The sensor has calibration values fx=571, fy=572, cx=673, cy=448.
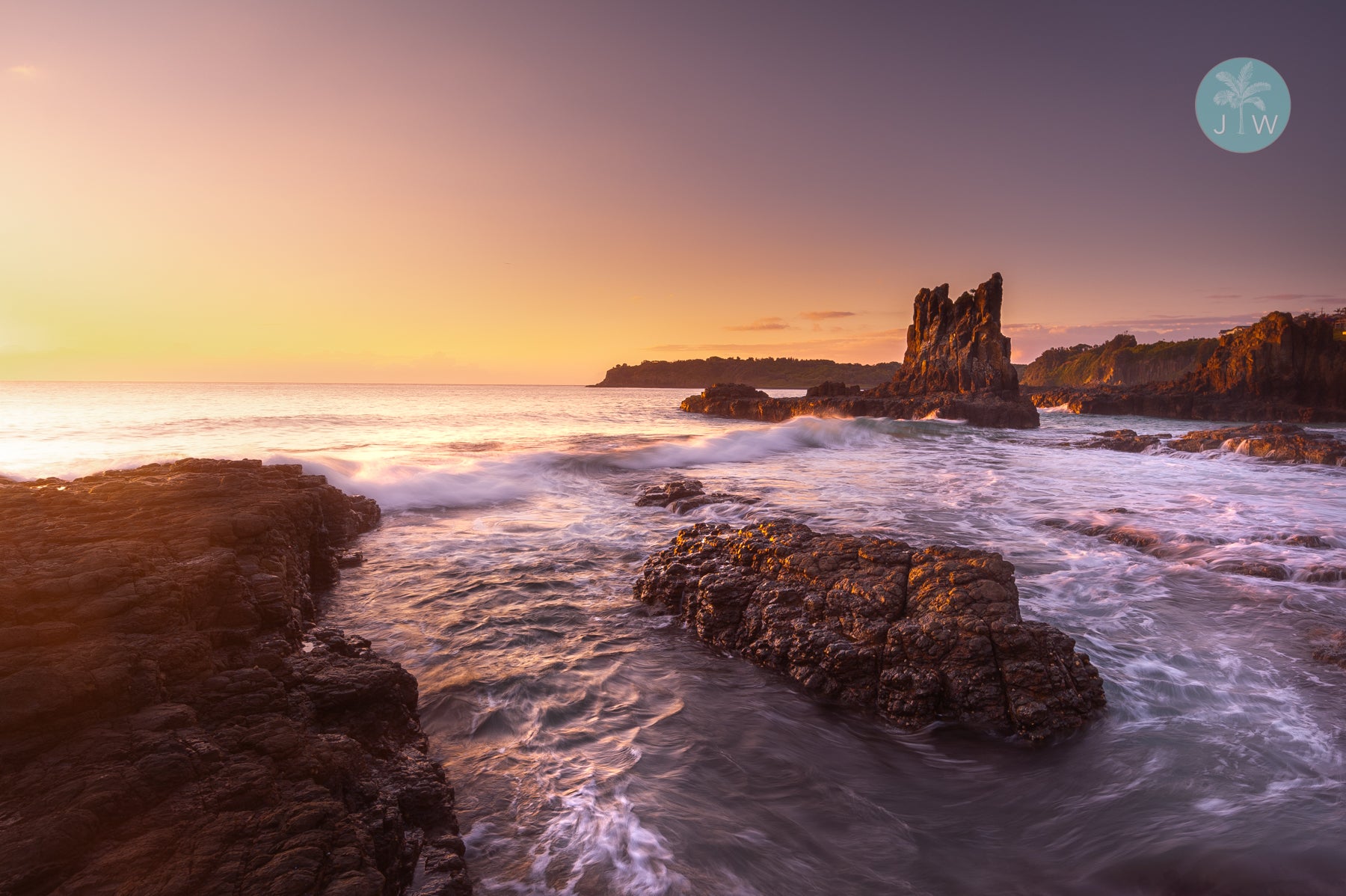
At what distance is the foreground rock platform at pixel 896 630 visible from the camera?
5.43 metres

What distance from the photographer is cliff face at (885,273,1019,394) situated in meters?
63.0

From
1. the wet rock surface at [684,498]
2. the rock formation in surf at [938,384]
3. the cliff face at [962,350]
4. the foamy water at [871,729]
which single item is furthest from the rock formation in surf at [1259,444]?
the cliff face at [962,350]

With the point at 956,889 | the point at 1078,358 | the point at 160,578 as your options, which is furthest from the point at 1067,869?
the point at 1078,358

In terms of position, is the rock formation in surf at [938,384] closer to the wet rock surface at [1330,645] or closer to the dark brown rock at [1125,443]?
the dark brown rock at [1125,443]

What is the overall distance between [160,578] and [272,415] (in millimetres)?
50017

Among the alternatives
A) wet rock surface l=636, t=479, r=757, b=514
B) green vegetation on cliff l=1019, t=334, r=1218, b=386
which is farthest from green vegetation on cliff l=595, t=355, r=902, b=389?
wet rock surface l=636, t=479, r=757, b=514

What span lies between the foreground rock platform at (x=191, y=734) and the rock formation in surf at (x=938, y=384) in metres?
49.7

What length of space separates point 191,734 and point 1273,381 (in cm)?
7260

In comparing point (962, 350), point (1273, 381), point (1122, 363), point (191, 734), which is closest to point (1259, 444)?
point (191, 734)

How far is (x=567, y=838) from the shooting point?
409 cm

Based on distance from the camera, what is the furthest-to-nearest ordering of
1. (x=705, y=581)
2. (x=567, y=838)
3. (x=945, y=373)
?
(x=945, y=373) → (x=705, y=581) → (x=567, y=838)

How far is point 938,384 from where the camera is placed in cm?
6512

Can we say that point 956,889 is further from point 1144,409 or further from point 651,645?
point 1144,409

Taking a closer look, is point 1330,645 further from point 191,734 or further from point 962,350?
point 962,350
